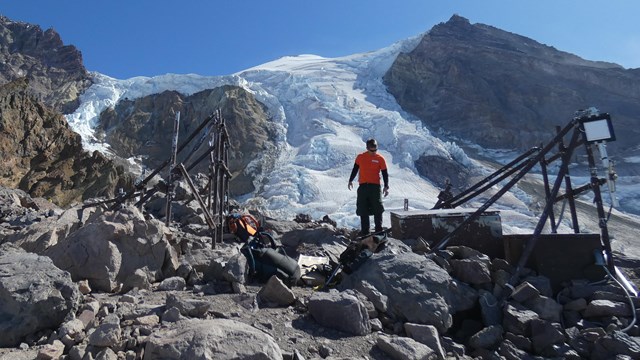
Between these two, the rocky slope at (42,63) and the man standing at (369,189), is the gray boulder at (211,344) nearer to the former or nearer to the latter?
the man standing at (369,189)

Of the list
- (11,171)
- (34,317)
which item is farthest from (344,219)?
(34,317)

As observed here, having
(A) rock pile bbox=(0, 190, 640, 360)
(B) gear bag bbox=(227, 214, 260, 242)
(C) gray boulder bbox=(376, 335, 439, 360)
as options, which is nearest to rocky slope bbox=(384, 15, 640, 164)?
(B) gear bag bbox=(227, 214, 260, 242)

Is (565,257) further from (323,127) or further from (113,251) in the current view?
(323,127)

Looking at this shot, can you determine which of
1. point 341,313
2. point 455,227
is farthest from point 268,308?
point 455,227

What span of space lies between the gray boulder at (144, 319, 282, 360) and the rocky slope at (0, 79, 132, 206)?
2198cm

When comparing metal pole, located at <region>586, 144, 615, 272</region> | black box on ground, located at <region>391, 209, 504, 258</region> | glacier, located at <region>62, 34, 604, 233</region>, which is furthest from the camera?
glacier, located at <region>62, 34, 604, 233</region>

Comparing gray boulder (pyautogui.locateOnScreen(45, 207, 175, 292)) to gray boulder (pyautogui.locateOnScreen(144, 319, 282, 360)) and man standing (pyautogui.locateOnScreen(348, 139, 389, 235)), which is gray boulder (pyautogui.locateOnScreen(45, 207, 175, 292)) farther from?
man standing (pyautogui.locateOnScreen(348, 139, 389, 235))

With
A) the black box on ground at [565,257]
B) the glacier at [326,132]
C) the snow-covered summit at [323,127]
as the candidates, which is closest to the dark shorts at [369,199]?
the black box on ground at [565,257]

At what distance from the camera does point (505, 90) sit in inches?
2557

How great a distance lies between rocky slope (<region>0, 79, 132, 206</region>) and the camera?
22.8 meters

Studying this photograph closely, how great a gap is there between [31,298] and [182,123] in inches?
2087

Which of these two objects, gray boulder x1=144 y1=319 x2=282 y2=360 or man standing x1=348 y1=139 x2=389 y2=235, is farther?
man standing x1=348 y1=139 x2=389 y2=235

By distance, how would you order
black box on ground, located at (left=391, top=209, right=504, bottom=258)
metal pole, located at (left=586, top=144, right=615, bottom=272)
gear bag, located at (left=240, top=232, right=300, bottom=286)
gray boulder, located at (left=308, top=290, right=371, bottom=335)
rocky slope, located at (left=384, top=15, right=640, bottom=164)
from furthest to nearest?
rocky slope, located at (left=384, top=15, right=640, bottom=164)
black box on ground, located at (left=391, top=209, right=504, bottom=258)
metal pole, located at (left=586, top=144, right=615, bottom=272)
gear bag, located at (left=240, top=232, right=300, bottom=286)
gray boulder, located at (left=308, top=290, right=371, bottom=335)

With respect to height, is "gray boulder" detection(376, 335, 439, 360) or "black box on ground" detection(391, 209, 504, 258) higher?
"black box on ground" detection(391, 209, 504, 258)
